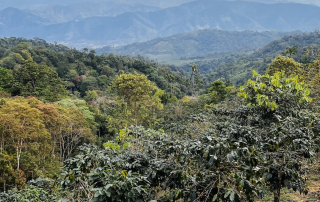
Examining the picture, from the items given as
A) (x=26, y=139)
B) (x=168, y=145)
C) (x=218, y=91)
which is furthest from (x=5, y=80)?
(x=168, y=145)

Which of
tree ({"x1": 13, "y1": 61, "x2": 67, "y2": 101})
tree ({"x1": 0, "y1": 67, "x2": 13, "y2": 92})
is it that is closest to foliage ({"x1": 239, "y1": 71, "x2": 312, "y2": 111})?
tree ({"x1": 13, "y1": 61, "x2": 67, "y2": 101})

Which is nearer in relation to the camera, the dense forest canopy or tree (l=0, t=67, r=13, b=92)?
the dense forest canopy

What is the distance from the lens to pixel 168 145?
11.5 feet

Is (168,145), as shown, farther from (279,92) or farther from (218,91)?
(218,91)

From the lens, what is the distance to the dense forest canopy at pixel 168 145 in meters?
2.56

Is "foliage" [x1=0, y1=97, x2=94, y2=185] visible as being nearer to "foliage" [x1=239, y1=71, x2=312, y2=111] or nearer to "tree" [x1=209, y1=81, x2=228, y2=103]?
"foliage" [x1=239, y1=71, x2=312, y2=111]

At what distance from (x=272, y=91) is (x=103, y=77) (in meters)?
48.9

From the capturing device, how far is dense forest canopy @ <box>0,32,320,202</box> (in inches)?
101

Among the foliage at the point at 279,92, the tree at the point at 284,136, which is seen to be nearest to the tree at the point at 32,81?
the foliage at the point at 279,92

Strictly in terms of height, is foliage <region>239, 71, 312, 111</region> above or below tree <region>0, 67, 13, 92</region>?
above

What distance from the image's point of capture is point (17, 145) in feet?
40.3

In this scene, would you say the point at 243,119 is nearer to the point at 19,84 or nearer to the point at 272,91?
the point at 272,91

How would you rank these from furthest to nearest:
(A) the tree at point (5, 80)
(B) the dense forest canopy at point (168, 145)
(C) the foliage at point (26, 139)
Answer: (A) the tree at point (5, 80), (C) the foliage at point (26, 139), (B) the dense forest canopy at point (168, 145)

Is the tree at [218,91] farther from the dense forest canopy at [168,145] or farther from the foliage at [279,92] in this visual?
the foliage at [279,92]
